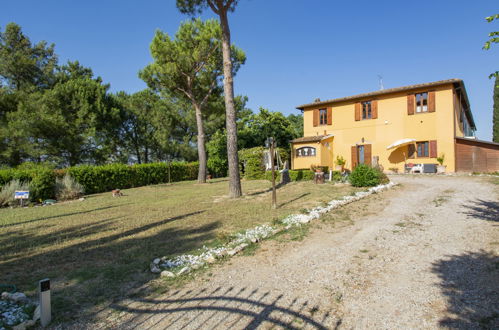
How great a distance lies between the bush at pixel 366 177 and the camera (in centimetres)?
1131


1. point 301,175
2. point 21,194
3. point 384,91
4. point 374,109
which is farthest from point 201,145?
point 384,91

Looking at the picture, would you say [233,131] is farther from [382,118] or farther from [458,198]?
[382,118]

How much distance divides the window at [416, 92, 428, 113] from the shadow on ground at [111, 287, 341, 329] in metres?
18.9

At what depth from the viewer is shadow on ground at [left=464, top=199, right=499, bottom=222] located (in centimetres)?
615

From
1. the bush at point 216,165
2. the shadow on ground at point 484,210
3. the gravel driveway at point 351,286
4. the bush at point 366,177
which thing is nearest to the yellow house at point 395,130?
the bush at point 366,177

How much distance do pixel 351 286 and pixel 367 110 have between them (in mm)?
18973

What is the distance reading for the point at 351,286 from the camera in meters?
3.23

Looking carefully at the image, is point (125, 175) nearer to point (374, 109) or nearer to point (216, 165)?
point (216, 165)

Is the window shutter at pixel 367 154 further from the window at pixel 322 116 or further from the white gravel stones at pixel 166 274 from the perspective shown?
the white gravel stones at pixel 166 274

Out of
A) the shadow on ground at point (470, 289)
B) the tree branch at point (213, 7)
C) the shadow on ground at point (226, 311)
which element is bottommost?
the shadow on ground at point (226, 311)

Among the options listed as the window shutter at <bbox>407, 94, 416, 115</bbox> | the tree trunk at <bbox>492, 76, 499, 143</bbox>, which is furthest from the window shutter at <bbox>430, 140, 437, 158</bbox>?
the tree trunk at <bbox>492, 76, 499, 143</bbox>

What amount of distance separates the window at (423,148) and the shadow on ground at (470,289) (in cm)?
1576

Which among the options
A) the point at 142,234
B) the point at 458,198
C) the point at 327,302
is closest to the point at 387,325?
the point at 327,302

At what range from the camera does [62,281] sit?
352 cm
